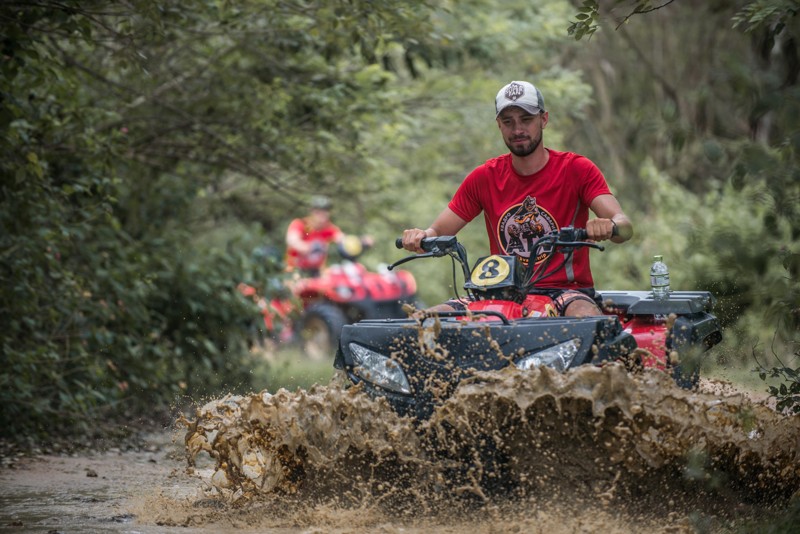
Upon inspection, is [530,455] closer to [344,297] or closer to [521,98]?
[521,98]

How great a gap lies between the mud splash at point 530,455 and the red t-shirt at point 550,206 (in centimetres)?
115

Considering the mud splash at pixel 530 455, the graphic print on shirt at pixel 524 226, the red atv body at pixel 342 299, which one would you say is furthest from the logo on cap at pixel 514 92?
the red atv body at pixel 342 299

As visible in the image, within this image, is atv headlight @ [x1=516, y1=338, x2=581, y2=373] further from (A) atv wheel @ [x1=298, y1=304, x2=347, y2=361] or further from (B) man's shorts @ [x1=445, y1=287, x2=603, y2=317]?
(A) atv wheel @ [x1=298, y1=304, x2=347, y2=361]

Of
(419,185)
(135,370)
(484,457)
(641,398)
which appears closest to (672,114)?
(641,398)

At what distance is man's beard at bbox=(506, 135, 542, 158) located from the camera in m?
6.46

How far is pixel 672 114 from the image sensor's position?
382cm

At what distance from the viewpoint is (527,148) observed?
6.47 metres

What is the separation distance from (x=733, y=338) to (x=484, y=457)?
222 cm

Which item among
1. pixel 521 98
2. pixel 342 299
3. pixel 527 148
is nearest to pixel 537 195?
pixel 527 148

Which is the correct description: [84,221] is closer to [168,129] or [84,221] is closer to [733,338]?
[168,129]

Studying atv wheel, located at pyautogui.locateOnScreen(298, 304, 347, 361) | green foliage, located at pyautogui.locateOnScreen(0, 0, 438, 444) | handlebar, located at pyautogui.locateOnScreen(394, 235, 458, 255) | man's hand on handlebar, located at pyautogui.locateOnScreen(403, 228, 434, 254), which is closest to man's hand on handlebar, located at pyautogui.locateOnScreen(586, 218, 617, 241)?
handlebar, located at pyautogui.locateOnScreen(394, 235, 458, 255)

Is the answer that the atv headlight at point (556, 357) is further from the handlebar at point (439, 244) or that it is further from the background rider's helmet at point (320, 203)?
the background rider's helmet at point (320, 203)

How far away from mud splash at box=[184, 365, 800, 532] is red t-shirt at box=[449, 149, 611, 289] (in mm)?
1149

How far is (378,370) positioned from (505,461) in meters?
0.81
